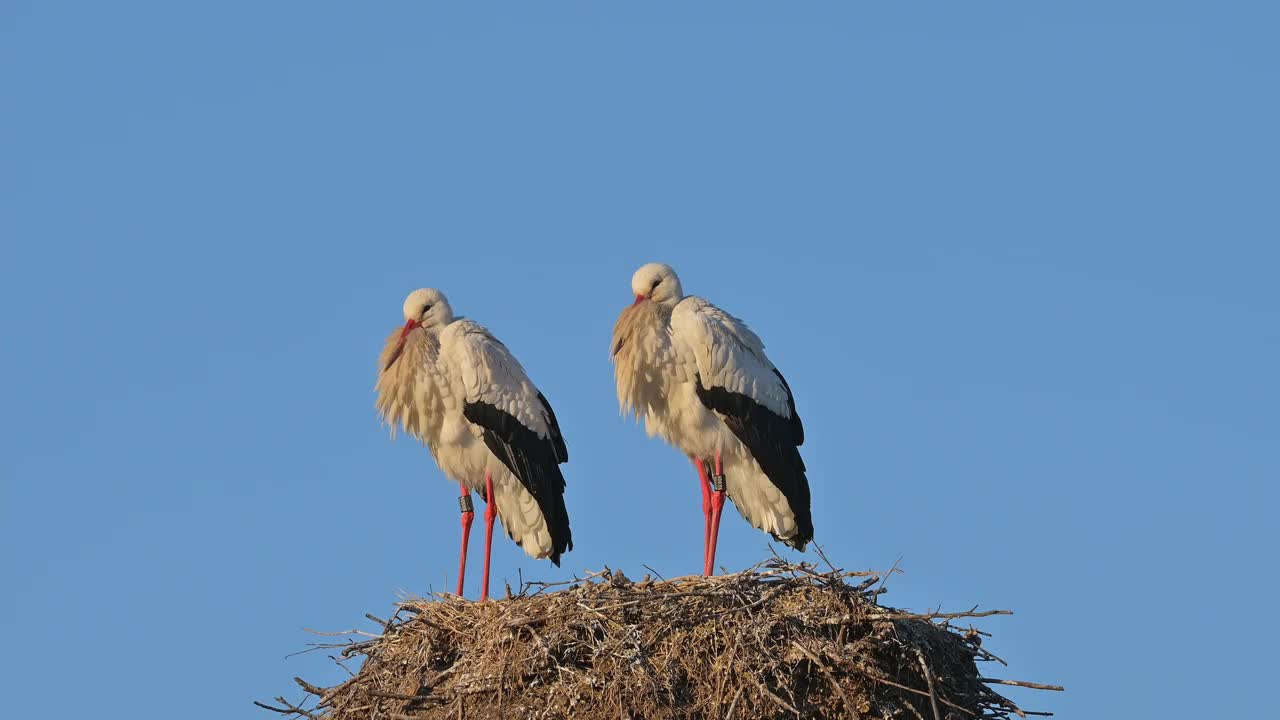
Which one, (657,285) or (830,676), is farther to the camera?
(657,285)

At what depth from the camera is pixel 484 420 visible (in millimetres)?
11516

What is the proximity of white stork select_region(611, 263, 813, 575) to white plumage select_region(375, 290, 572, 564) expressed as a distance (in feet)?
1.69

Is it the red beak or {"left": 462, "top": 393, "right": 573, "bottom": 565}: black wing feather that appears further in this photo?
the red beak

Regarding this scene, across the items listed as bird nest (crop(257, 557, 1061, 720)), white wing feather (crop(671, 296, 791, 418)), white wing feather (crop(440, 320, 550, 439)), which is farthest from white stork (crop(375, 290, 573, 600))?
bird nest (crop(257, 557, 1061, 720))

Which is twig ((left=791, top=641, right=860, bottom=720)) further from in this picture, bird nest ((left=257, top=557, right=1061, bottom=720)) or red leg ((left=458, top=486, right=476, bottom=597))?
red leg ((left=458, top=486, right=476, bottom=597))

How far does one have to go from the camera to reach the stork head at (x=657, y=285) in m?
11.8

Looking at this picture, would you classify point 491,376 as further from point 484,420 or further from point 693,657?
point 693,657

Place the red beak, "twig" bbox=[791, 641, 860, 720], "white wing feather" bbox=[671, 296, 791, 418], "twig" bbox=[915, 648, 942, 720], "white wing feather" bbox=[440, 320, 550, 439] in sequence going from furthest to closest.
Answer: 1. the red beak
2. "white wing feather" bbox=[440, 320, 550, 439]
3. "white wing feather" bbox=[671, 296, 791, 418]
4. "twig" bbox=[915, 648, 942, 720]
5. "twig" bbox=[791, 641, 860, 720]

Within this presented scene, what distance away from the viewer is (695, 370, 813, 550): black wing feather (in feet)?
37.2

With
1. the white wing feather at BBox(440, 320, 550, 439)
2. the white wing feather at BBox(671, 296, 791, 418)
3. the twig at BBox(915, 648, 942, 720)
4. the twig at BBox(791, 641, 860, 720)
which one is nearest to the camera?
the twig at BBox(791, 641, 860, 720)

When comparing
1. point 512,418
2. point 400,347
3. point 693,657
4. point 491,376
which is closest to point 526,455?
point 512,418

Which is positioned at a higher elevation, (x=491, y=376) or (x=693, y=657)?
(x=491, y=376)

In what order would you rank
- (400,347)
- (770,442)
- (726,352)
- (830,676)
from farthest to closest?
(400,347) < (770,442) < (726,352) < (830,676)

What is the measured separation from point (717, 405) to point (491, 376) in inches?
47.2
